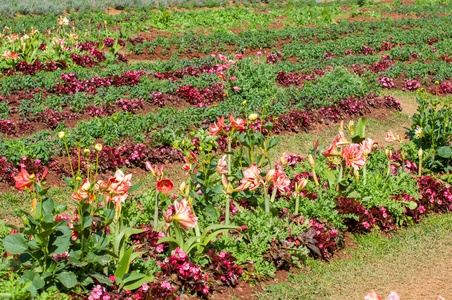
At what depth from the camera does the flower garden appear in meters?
3.13

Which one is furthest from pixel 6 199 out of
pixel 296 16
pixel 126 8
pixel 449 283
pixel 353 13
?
pixel 353 13

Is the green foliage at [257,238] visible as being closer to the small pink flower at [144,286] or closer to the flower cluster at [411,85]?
the small pink flower at [144,286]

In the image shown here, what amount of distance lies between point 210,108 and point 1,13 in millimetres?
12145

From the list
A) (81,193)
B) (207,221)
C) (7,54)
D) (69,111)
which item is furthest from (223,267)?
(7,54)

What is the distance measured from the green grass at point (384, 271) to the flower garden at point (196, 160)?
17 centimetres

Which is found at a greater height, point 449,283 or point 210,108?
point 210,108

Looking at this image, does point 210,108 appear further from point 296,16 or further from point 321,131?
point 296,16

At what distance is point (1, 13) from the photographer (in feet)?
51.6

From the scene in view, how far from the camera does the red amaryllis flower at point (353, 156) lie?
13.9 ft

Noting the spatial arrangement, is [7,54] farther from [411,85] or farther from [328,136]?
[411,85]

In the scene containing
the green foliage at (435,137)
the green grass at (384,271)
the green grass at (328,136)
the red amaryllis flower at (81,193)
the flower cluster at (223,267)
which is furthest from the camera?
the green grass at (328,136)

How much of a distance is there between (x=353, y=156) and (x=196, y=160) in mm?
1558

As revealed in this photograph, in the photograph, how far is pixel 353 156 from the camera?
4242mm

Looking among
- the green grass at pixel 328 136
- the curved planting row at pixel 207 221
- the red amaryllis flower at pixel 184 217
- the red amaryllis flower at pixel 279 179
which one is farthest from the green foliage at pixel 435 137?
the red amaryllis flower at pixel 184 217
